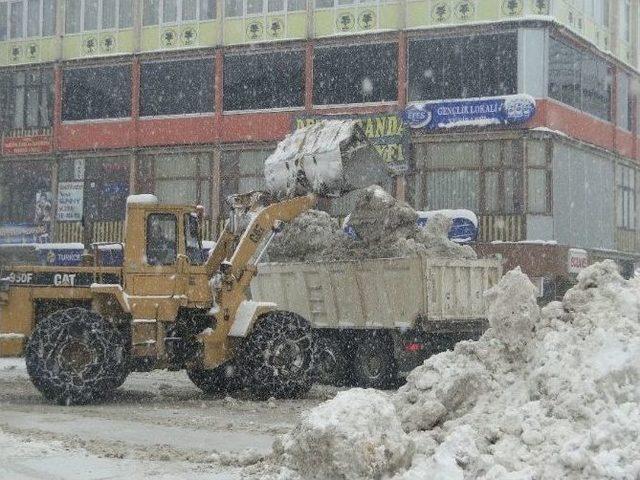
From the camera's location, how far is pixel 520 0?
2802 cm

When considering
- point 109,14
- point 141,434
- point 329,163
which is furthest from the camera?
point 109,14

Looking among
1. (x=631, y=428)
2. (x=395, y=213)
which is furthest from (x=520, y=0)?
(x=631, y=428)

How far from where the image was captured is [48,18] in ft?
116

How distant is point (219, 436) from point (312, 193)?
4978mm

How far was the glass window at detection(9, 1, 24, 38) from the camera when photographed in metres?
35.9

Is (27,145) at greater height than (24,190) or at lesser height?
greater

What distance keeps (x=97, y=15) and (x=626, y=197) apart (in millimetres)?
18526

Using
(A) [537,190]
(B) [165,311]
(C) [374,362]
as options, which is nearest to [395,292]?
(C) [374,362]

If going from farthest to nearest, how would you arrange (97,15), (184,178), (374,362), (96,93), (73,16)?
(73,16) → (97,15) → (96,93) → (184,178) → (374,362)

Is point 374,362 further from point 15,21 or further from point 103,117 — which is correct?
point 15,21

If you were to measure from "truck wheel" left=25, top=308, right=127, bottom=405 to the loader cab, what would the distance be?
778mm

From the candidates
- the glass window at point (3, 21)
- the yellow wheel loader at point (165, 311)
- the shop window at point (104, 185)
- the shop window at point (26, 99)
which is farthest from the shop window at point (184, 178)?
the yellow wheel loader at point (165, 311)

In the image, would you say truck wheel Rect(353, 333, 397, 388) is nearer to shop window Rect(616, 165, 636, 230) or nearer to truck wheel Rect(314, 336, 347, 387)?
truck wheel Rect(314, 336, 347, 387)

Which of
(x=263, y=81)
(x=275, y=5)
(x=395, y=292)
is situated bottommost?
(x=395, y=292)
